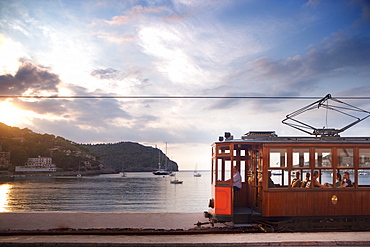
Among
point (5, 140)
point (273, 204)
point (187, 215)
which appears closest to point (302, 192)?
point (273, 204)

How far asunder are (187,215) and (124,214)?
106 inches

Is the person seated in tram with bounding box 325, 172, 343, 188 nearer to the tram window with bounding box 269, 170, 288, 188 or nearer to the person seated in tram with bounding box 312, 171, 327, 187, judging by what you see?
the person seated in tram with bounding box 312, 171, 327, 187

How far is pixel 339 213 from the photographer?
1205 centimetres

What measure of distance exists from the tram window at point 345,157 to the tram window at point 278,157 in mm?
1857

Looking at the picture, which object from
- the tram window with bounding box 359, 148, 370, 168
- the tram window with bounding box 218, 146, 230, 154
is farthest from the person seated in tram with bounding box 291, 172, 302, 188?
the tram window with bounding box 218, 146, 230, 154

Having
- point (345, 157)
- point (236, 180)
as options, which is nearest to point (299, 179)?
point (345, 157)

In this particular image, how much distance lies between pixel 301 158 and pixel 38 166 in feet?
617

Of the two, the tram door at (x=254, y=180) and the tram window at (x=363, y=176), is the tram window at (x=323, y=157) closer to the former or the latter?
the tram window at (x=363, y=176)

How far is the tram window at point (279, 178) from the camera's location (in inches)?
464

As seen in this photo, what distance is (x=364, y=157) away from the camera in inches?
477

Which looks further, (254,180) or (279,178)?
(254,180)

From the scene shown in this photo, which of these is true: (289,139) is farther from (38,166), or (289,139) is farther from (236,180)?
(38,166)

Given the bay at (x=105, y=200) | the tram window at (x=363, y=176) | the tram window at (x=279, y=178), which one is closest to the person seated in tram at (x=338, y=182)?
the tram window at (x=363, y=176)

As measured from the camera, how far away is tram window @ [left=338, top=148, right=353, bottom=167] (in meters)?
12.0
